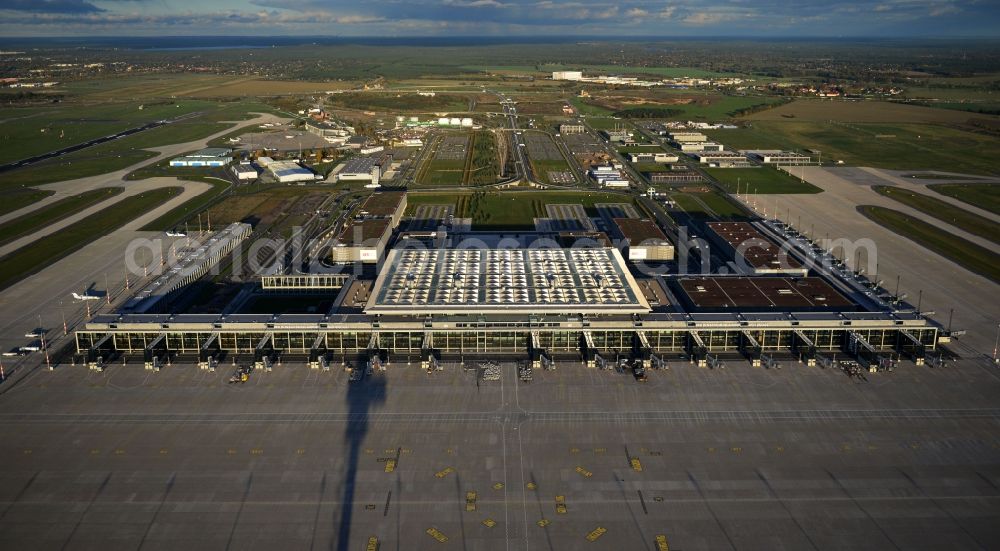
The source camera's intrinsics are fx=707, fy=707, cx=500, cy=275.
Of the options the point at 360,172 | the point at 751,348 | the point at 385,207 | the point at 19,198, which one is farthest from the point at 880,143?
the point at 19,198

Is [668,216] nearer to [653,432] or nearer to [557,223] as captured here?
Result: [557,223]

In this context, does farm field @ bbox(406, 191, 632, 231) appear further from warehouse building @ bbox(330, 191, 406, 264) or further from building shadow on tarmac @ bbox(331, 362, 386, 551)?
building shadow on tarmac @ bbox(331, 362, 386, 551)

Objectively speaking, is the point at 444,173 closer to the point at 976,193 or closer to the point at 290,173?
the point at 290,173

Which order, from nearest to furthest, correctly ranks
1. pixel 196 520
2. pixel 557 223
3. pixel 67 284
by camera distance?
1. pixel 196 520
2. pixel 67 284
3. pixel 557 223

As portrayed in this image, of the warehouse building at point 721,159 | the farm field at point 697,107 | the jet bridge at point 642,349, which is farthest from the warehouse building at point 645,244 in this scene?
the farm field at point 697,107

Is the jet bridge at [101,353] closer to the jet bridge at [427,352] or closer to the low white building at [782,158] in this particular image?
the jet bridge at [427,352]

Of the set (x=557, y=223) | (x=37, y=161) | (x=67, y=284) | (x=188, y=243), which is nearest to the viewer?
(x=67, y=284)

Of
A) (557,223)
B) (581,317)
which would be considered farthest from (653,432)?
(557,223)
